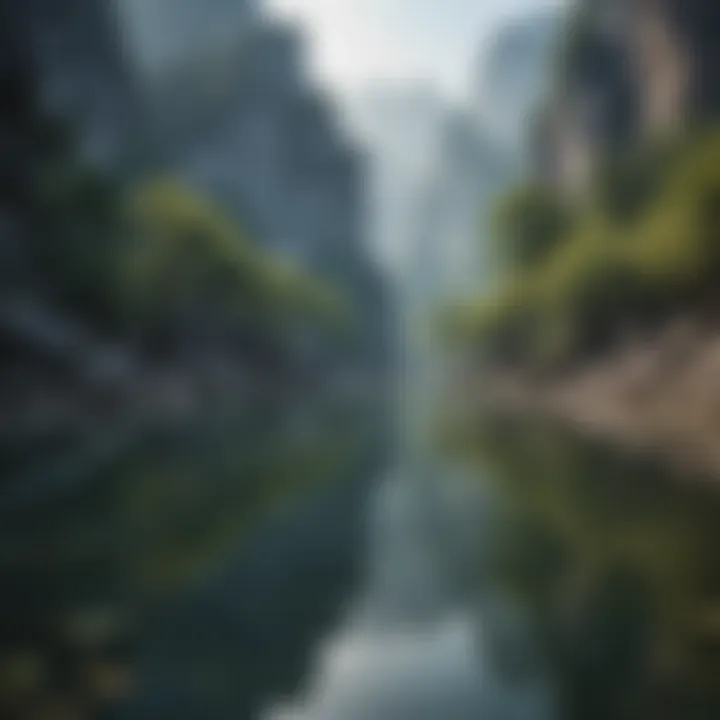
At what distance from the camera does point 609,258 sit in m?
35.2

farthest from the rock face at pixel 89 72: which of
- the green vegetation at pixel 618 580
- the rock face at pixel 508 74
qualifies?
the rock face at pixel 508 74

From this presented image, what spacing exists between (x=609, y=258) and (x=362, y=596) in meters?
28.2

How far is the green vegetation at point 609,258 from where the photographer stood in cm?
2738

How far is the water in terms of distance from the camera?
6699 millimetres

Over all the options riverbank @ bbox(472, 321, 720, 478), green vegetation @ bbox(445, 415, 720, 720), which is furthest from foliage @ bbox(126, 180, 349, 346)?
green vegetation @ bbox(445, 415, 720, 720)

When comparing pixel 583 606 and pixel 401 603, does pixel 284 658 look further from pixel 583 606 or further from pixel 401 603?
pixel 583 606

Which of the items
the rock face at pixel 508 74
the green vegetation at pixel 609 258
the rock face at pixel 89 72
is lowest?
the green vegetation at pixel 609 258

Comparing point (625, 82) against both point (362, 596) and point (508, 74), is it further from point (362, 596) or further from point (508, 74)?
point (508, 74)

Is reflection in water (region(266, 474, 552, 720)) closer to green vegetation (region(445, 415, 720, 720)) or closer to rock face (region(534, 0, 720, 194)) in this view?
green vegetation (region(445, 415, 720, 720))

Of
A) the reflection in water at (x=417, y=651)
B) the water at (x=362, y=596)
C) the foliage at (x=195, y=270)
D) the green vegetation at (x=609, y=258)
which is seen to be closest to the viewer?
the reflection in water at (x=417, y=651)

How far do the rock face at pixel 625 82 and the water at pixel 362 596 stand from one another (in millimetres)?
27200

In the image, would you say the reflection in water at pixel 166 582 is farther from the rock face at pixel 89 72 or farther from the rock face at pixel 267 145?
the rock face at pixel 267 145

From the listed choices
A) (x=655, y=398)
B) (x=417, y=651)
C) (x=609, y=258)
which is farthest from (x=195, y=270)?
(x=417, y=651)

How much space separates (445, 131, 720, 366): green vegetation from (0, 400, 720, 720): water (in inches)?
496
